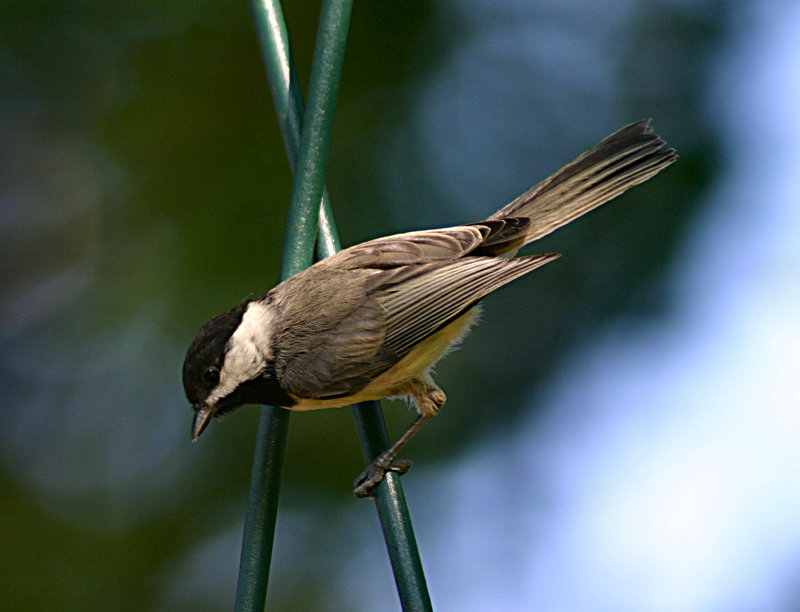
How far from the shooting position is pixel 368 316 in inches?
83.1

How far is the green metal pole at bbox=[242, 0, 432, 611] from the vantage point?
1.37 meters

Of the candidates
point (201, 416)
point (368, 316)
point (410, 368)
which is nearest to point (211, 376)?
point (201, 416)

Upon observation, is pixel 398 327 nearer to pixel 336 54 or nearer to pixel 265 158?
pixel 336 54

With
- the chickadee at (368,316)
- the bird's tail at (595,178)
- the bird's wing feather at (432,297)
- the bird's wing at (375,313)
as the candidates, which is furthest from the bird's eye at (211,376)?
the bird's tail at (595,178)

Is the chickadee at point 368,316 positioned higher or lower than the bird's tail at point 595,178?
lower

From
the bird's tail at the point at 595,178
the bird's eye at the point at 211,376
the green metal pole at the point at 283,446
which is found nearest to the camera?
the green metal pole at the point at 283,446

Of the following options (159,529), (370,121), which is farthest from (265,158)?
(159,529)

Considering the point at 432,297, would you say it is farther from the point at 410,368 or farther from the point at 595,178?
the point at 595,178

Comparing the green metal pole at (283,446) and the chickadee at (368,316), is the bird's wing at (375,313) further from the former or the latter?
the green metal pole at (283,446)

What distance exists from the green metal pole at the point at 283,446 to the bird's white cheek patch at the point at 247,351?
0.43 metres

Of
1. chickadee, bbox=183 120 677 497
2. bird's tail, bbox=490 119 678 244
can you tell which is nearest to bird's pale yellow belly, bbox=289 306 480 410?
chickadee, bbox=183 120 677 497

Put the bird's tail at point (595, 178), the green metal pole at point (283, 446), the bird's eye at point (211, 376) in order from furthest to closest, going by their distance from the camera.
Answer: the bird's tail at point (595, 178)
the bird's eye at point (211, 376)
the green metal pole at point (283, 446)

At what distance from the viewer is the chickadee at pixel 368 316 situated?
205 centimetres

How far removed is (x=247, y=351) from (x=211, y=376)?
0.11 meters
